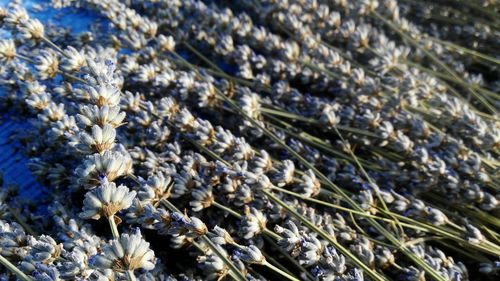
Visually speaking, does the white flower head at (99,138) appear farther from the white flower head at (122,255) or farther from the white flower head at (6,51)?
the white flower head at (6,51)

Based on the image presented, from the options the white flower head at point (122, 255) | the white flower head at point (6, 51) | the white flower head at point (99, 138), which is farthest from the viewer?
the white flower head at point (6, 51)

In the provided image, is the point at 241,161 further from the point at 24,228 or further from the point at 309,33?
the point at 309,33

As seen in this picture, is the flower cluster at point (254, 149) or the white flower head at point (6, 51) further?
the white flower head at point (6, 51)

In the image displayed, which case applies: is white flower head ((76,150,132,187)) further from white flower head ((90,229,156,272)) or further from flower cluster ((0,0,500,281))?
white flower head ((90,229,156,272))

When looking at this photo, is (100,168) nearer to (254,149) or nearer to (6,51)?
(254,149)

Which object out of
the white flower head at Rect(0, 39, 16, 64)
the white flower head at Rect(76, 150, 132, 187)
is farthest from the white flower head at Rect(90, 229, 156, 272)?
the white flower head at Rect(0, 39, 16, 64)

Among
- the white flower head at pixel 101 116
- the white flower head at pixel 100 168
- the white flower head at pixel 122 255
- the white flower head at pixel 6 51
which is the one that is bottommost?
the white flower head at pixel 6 51

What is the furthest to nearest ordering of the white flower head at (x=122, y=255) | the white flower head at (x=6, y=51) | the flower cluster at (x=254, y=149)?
1. the white flower head at (x=6, y=51)
2. the flower cluster at (x=254, y=149)
3. the white flower head at (x=122, y=255)

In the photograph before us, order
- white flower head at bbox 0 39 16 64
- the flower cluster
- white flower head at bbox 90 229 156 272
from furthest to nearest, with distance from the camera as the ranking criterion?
white flower head at bbox 0 39 16 64
the flower cluster
white flower head at bbox 90 229 156 272

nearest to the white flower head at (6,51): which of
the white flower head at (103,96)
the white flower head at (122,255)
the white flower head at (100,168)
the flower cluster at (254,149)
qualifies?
the flower cluster at (254,149)

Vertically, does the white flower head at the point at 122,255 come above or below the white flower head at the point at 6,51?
above

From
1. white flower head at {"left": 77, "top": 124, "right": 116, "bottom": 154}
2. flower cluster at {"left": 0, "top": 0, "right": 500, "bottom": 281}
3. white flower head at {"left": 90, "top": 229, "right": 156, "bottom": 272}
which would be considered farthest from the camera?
flower cluster at {"left": 0, "top": 0, "right": 500, "bottom": 281}
